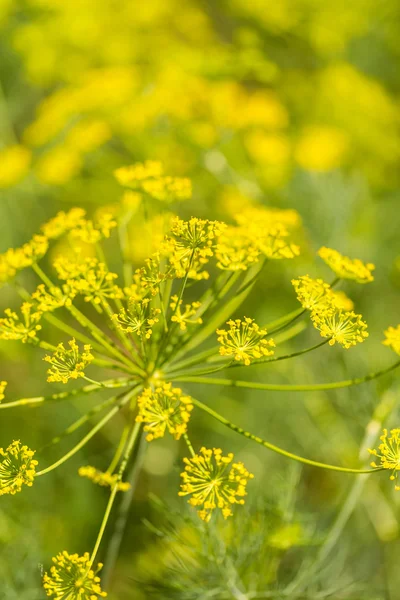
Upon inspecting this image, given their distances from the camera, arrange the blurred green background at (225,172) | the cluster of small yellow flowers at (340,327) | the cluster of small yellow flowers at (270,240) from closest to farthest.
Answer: the cluster of small yellow flowers at (340,327)
the cluster of small yellow flowers at (270,240)
the blurred green background at (225,172)

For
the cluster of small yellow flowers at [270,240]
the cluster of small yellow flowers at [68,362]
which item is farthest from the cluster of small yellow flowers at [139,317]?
the cluster of small yellow flowers at [270,240]

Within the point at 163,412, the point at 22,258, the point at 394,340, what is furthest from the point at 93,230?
the point at 394,340

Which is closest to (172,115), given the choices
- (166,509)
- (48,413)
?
(48,413)

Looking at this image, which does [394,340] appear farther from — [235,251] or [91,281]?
[91,281]

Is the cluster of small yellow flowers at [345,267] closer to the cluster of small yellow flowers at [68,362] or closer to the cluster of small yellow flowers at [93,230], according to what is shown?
the cluster of small yellow flowers at [93,230]

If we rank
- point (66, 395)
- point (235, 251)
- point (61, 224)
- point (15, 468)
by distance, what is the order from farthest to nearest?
point (61, 224), point (235, 251), point (66, 395), point (15, 468)

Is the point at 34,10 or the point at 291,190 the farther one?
the point at 34,10

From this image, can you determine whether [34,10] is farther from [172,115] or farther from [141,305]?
[141,305]
